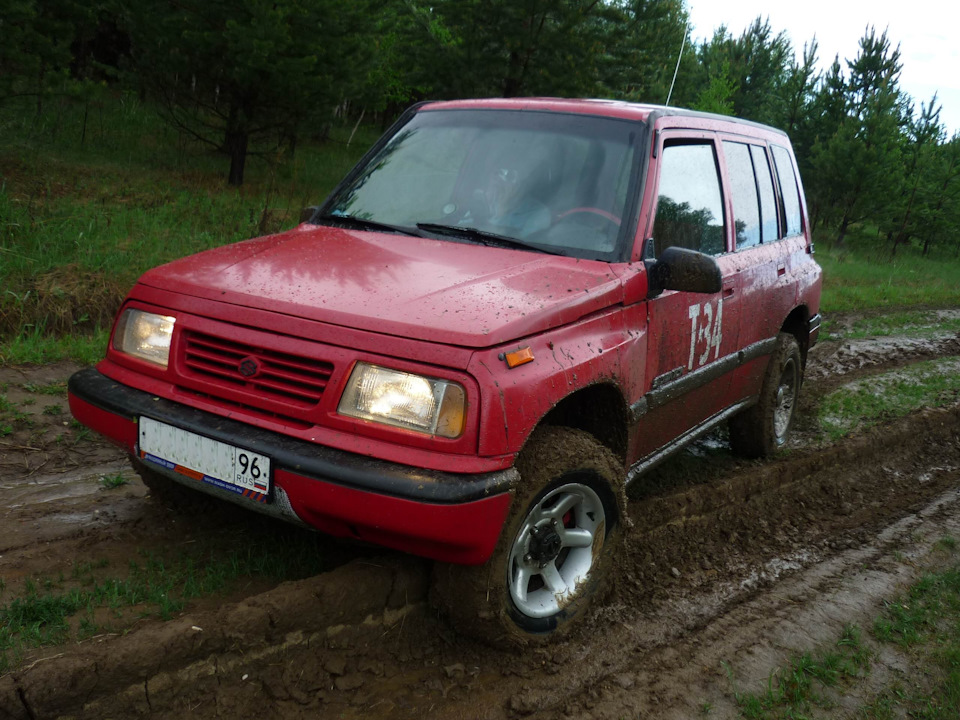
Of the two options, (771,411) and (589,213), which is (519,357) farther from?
(771,411)

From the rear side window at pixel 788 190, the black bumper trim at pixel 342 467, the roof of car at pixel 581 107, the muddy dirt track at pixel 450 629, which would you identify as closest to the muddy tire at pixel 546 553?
the muddy dirt track at pixel 450 629

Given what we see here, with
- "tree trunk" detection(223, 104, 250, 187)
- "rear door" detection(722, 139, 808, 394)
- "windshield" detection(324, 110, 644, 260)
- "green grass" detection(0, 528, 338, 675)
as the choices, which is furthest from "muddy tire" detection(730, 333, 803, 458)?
"tree trunk" detection(223, 104, 250, 187)

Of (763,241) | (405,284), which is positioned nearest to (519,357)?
(405,284)

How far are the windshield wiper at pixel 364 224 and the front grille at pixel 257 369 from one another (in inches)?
41.1

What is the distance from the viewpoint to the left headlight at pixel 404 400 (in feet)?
8.13

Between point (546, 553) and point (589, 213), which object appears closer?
point (546, 553)

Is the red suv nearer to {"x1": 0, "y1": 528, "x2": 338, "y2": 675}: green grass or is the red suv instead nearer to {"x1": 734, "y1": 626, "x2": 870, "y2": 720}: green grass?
{"x1": 0, "y1": 528, "x2": 338, "y2": 675}: green grass

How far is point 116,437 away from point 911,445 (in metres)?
5.45

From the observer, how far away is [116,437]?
9.61ft

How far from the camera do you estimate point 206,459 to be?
2.68 m

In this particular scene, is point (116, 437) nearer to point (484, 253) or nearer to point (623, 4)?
point (484, 253)

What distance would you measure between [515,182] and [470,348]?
1.31m

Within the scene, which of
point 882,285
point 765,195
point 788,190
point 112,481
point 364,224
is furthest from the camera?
point 882,285

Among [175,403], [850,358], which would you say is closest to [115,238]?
[175,403]
